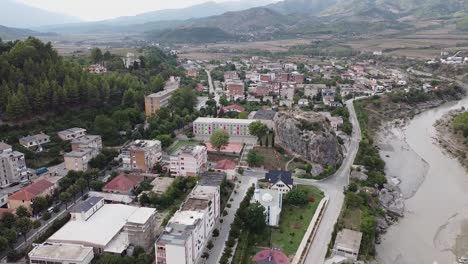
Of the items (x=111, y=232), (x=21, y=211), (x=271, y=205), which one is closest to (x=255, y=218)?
(x=271, y=205)

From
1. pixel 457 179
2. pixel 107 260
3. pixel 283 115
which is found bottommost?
pixel 457 179

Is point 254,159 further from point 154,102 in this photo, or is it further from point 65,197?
point 154,102

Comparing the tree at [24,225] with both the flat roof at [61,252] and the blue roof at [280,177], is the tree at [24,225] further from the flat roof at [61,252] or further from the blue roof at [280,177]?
the blue roof at [280,177]

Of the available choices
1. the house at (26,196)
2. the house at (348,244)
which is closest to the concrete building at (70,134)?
the house at (26,196)

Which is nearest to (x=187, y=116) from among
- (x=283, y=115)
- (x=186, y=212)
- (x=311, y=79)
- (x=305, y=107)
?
(x=283, y=115)

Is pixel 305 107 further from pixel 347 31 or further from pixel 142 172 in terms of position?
pixel 347 31
